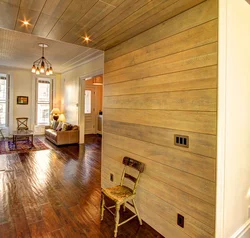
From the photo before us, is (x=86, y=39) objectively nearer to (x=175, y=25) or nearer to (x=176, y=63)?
(x=175, y=25)

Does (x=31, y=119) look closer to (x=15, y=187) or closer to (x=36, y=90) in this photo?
(x=36, y=90)

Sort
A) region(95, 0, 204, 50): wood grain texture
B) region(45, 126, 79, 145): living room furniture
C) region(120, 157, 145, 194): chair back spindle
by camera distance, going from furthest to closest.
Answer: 1. region(45, 126, 79, 145): living room furniture
2. region(120, 157, 145, 194): chair back spindle
3. region(95, 0, 204, 50): wood grain texture

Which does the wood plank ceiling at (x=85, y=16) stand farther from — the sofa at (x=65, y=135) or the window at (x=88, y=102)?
the window at (x=88, y=102)

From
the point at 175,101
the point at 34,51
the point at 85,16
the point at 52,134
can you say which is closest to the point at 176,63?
the point at 175,101

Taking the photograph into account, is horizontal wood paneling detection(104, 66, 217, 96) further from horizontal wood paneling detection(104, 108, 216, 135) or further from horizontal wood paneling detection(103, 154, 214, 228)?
horizontal wood paneling detection(103, 154, 214, 228)

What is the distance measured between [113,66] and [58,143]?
4349mm

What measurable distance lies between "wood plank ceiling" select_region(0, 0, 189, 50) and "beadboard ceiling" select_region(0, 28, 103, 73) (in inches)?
91.6

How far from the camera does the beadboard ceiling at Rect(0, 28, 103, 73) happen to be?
4.23 m

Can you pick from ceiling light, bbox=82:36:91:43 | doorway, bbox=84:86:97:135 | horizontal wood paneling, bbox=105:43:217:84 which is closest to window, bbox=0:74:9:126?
doorway, bbox=84:86:97:135

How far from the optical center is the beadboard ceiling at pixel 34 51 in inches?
166

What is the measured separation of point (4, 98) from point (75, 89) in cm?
321

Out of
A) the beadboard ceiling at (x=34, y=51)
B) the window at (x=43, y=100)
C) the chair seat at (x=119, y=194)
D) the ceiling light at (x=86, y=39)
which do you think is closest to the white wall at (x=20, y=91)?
the window at (x=43, y=100)

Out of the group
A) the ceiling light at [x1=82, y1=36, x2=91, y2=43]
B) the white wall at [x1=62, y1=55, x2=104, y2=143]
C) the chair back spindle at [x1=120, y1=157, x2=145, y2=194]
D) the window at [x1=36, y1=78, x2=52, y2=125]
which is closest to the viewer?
the chair back spindle at [x1=120, y1=157, x2=145, y2=194]

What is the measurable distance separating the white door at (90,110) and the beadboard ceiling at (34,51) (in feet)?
7.28
